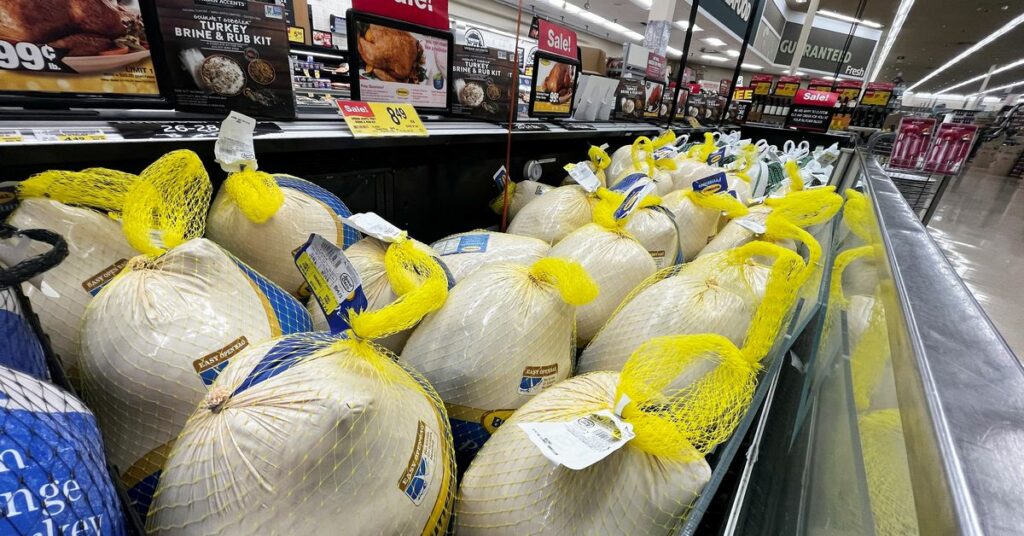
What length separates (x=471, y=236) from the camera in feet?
4.35

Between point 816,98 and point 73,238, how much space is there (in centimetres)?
574

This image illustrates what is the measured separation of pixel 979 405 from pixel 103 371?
3.36ft

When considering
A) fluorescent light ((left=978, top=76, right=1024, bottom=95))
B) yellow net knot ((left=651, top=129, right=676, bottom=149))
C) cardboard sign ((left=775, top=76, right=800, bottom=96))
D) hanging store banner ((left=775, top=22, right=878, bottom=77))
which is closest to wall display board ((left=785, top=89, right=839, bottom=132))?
cardboard sign ((left=775, top=76, right=800, bottom=96))

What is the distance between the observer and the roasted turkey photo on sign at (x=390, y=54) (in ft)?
4.44

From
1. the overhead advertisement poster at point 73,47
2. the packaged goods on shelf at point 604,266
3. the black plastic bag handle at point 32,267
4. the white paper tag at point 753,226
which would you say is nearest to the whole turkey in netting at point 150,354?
the black plastic bag handle at point 32,267

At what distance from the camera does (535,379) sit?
0.87 m

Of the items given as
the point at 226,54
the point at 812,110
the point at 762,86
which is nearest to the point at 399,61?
the point at 226,54

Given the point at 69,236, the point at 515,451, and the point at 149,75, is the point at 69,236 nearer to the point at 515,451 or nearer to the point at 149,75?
the point at 149,75

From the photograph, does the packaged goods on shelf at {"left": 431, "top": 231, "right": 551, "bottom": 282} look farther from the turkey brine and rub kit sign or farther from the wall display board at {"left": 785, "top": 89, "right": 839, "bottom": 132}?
the wall display board at {"left": 785, "top": 89, "right": 839, "bottom": 132}

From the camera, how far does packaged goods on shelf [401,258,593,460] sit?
2.74ft

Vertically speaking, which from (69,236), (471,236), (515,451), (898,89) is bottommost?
(515,451)

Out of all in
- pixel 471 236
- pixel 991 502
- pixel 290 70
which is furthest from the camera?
pixel 471 236

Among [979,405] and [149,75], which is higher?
[149,75]

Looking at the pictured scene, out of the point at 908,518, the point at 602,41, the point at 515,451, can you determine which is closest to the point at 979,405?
the point at 908,518
